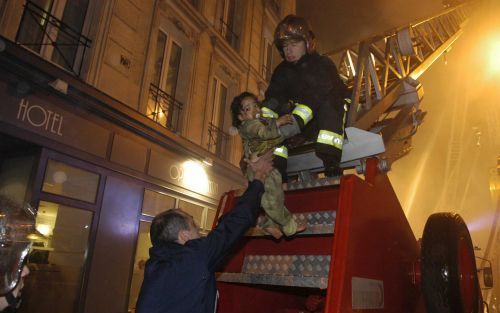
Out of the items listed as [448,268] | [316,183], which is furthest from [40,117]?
[448,268]

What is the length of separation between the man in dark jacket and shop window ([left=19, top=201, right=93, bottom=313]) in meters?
4.76

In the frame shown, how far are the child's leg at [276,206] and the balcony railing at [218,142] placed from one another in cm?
758

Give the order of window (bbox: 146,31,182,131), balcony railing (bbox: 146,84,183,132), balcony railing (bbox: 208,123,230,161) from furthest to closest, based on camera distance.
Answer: balcony railing (bbox: 208,123,230,161), window (bbox: 146,31,182,131), balcony railing (bbox: 146,84,183,132)

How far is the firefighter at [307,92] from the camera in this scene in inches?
107

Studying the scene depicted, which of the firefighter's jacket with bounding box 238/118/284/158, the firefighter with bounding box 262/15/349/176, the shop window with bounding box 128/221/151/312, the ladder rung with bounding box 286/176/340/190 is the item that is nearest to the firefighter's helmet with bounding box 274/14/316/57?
the firefighter with bounding box 262/15/349/176

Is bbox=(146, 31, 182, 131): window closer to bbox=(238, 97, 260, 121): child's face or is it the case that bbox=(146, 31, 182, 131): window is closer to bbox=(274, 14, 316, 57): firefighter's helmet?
bbox=(274, 14, 316, 57): firefighter's helmet

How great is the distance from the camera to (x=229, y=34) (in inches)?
460

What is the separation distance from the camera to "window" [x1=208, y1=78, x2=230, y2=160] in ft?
33.2

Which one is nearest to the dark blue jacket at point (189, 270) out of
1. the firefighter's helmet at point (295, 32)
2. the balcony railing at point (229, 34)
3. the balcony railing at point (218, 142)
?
the firefighter's helmet at point (295, 32)

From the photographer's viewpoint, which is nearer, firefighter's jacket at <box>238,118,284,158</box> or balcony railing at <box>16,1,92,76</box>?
firefighter's jacket at <box>238,118,284,158</box>

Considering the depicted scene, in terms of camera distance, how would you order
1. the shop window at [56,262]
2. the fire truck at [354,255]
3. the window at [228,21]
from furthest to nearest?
the window at [228,21]
the shop window at [56,262]
the fire truck at [354,255]

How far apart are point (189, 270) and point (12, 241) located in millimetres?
940

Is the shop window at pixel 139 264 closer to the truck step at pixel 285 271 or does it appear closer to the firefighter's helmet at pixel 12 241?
the truck step at pixel 285 271

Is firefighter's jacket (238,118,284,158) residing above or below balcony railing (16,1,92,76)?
below
